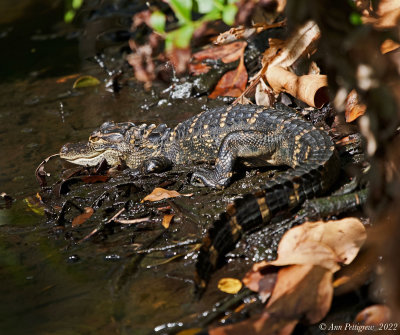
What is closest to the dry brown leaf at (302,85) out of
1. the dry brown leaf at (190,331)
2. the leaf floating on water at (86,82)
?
the dry brown leaf at (190,331)

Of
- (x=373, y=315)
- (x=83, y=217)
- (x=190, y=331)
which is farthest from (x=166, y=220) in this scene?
(x=373, y=315)

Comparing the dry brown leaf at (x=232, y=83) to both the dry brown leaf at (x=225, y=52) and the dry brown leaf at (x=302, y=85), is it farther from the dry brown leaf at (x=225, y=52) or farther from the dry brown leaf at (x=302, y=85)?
the dry brown leaf at (x=302, y=85)

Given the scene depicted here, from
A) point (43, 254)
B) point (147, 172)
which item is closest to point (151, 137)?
point (147, 172)

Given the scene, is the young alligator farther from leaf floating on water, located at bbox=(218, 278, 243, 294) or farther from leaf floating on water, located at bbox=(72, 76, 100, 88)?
leaf floating on water, located at bbox=(72, 76, 100, 88)

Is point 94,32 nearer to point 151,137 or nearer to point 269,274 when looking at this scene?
point 151,137

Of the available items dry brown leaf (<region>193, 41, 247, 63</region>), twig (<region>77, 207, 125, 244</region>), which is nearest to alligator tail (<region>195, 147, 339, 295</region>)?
twig (<region>77, 207, 125, 244</region>)

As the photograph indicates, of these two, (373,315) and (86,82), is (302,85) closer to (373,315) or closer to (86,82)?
(373,315)
